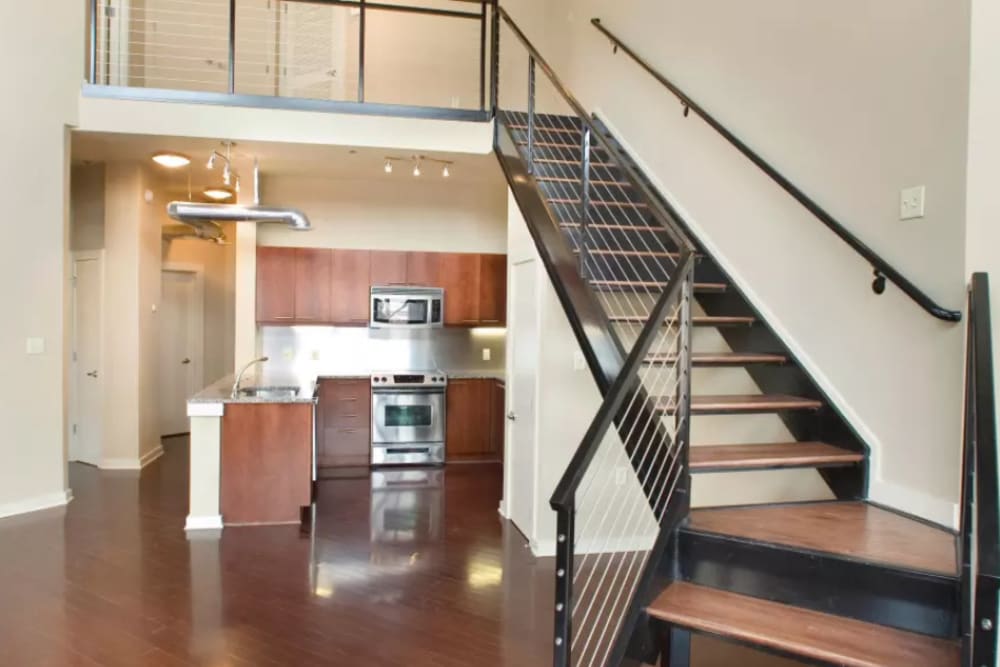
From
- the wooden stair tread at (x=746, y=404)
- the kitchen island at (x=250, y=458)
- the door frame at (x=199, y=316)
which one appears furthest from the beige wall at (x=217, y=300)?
the wooden stair tread at (x=746, y=404)

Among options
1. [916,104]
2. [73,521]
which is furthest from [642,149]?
[73,521]

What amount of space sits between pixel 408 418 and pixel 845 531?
5098 mm

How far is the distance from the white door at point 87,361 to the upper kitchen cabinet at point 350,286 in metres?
2.25

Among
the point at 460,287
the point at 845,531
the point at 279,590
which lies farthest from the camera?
the point at 460,287

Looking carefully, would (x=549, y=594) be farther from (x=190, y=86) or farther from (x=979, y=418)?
(x=190, y=86)

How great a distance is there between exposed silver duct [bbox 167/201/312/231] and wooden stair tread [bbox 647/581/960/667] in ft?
16.1

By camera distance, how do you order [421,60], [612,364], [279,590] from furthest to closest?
[421,60]
[279,590]
[612,364]

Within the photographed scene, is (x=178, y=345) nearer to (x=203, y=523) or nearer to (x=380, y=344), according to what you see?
(x=380, y=344)

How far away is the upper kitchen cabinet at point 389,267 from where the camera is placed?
7.02 meters

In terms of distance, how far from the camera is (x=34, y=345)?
16.4 feet

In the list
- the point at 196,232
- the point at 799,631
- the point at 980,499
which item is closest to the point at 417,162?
the point at 196,232

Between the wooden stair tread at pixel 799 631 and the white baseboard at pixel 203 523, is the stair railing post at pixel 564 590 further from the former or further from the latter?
the white baseboard at pixel 203 523

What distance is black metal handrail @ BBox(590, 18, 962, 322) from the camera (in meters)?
2.50

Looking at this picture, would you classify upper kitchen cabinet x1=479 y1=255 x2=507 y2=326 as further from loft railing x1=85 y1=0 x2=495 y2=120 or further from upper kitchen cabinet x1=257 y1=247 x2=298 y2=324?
upper kitchen cabinet x1=257 y1=247 x2=298 y2=324
